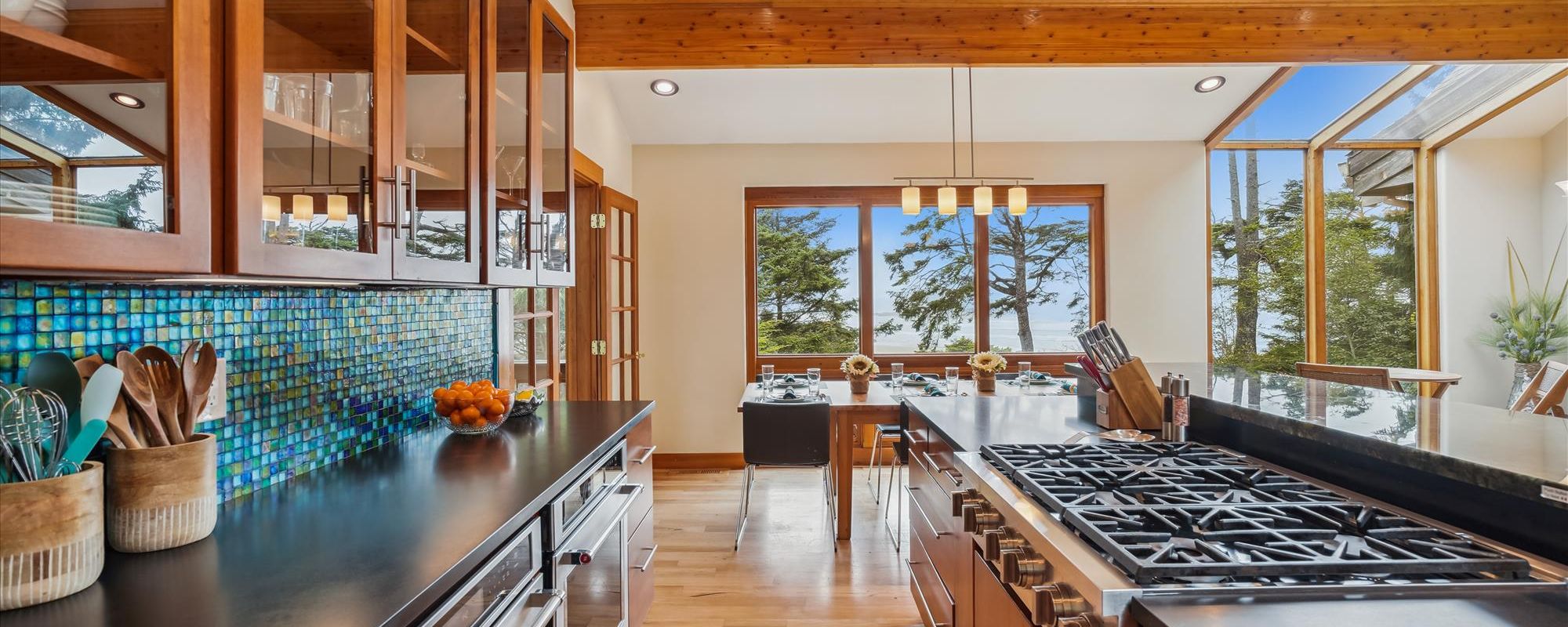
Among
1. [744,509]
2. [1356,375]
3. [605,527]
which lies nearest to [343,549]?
[605,527]

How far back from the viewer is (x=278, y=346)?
4.70ft

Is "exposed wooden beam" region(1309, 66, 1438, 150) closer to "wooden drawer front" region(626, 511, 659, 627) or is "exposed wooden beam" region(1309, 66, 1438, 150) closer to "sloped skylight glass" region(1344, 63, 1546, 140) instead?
"sloped skylight glass" region(1344, 63, 1546, 140)

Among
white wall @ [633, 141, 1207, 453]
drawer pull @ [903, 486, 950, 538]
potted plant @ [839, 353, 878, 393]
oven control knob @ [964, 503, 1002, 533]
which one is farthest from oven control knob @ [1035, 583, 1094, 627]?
white wall @ [633, 141, 1207, 453]

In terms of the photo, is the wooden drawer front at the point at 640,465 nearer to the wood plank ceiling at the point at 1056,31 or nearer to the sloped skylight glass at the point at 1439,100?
the wood plank ceiling at the point at 1056,31

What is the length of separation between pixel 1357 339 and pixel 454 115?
613 centimetres

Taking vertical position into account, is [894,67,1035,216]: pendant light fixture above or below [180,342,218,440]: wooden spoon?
above

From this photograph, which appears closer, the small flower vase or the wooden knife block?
the wooden knife block

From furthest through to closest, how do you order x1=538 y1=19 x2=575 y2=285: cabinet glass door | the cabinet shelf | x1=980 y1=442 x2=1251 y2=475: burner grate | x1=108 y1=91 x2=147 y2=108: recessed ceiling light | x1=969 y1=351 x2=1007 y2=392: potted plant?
x1=969 y1=351 x2=1007 y2=392: potted plant, x1=538 y1=19 x2=575 y2=285: cabinet glass door, x1=980 y1=442 x2=1251 y2=475: burner grate, x1=108 y1=91 x2=147 y2=108: recessed ceiling light, the cabinet shelf

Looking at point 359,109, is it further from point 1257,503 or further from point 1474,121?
point 1474,121

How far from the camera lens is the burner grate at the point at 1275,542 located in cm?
84

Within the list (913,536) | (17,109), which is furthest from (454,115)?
(913,536)

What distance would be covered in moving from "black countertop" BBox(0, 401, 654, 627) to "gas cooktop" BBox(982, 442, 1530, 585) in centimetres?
95

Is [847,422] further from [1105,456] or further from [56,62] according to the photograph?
[56,62]

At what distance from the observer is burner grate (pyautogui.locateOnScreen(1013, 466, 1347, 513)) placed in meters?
1.15
